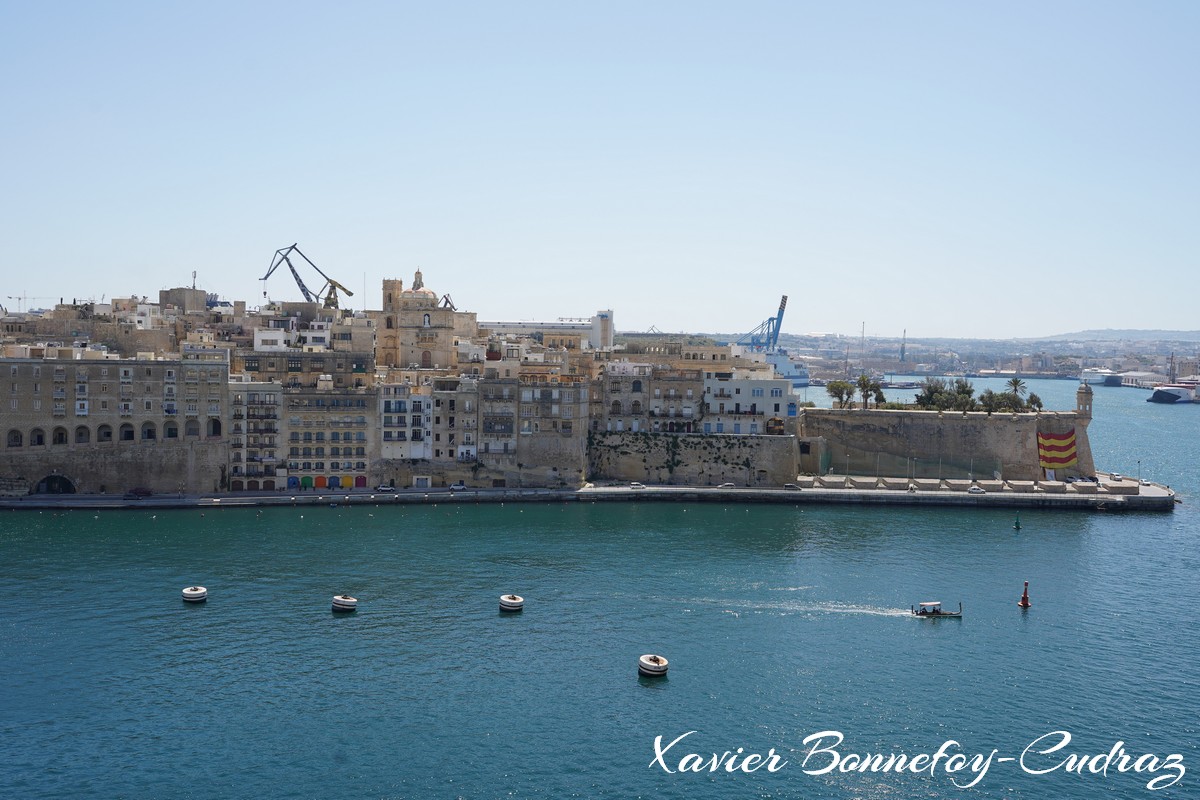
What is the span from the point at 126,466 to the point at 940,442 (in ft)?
177

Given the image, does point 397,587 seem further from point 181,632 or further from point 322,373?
point 322,373

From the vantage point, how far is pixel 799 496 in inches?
2813

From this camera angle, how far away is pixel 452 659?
39969mm

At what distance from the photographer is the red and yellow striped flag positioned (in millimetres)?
78188

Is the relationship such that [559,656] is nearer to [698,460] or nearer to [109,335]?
[698,460]

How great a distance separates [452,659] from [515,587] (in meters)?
8.99

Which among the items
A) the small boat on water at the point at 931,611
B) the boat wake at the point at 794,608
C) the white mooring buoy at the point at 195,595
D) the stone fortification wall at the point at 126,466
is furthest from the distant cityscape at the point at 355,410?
the small boat on water at the point at 931,611

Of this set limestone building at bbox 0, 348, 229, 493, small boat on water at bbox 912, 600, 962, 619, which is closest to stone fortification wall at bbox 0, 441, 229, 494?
limestone building at bbox 0, 348, 229, 493

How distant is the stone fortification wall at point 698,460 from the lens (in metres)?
74.7

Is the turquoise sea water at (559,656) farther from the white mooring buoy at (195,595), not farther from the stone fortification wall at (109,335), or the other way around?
the stone fortification wall at (109,335)

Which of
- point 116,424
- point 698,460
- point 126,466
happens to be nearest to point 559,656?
point 698,460

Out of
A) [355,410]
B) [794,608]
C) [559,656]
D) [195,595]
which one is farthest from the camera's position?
[355,410]

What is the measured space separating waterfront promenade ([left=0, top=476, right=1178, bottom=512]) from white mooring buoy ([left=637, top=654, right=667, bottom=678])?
101 feet

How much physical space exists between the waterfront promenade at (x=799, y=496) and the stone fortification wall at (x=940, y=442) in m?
5.02
